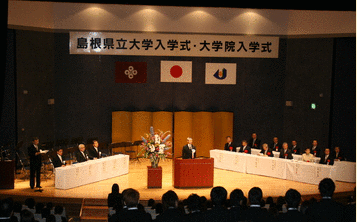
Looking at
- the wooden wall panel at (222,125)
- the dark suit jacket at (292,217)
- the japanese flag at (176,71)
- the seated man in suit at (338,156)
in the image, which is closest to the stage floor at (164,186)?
the seated man in suit at (338,156)

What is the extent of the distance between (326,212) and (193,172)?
263 inches

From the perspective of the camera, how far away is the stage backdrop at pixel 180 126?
52.2 feet

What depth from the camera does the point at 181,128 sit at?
1600 centimetres

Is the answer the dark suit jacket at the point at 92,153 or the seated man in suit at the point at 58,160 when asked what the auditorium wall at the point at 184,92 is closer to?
the dark suit jacket at the point at 92,153

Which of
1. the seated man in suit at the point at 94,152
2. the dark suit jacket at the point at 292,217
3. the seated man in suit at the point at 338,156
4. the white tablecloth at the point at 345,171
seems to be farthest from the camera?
the seated man in suit at the point at 338,156

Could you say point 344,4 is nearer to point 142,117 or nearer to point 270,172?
point 270,172

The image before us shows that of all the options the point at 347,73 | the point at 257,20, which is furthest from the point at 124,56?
the point at 347,73

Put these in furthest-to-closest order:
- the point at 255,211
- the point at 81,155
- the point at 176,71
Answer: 1. the point at 176,71
2. the point at 81,155
3. the point at 255,211

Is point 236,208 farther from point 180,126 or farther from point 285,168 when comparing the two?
point 180,126

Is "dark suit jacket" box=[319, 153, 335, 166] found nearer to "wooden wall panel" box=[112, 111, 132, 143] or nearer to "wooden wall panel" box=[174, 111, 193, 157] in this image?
"wooden wall panel" box=[174, 111, 193, 157]

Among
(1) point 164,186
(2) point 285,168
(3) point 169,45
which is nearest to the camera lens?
(1) point 164,186

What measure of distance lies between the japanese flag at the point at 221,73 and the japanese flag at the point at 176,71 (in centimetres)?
71

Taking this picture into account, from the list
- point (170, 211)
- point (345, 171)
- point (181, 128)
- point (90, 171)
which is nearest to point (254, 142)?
point (181, 128)

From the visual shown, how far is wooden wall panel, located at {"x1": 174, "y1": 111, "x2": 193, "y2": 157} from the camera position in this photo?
629 inches
